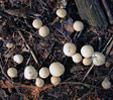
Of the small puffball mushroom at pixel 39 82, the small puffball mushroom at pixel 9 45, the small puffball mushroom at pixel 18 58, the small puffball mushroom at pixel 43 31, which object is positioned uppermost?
the small puffball mushroom at pixel 43 31

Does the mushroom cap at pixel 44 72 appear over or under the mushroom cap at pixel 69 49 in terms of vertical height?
under

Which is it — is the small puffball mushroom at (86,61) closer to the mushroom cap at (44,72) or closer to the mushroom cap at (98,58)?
the mushroom cap at (98,58)

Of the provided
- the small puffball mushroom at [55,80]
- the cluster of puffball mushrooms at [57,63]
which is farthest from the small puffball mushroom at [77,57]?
the small puffball mushroom at [55,80]

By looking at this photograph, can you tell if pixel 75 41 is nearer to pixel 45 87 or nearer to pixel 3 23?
pixel 45 87

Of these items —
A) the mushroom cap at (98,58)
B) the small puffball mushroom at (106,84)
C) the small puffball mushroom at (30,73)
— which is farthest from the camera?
the small puffball mushroom at (106,84)

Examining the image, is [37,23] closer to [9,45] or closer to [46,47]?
[46,47]

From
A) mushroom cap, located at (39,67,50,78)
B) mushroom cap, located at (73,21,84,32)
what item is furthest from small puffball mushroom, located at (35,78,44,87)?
mushroom cap, located at (73,21,84,32)

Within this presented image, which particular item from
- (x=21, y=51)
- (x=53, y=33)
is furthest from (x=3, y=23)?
(x=53, y=33)

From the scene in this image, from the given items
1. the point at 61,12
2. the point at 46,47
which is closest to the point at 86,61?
the point at 46,47
